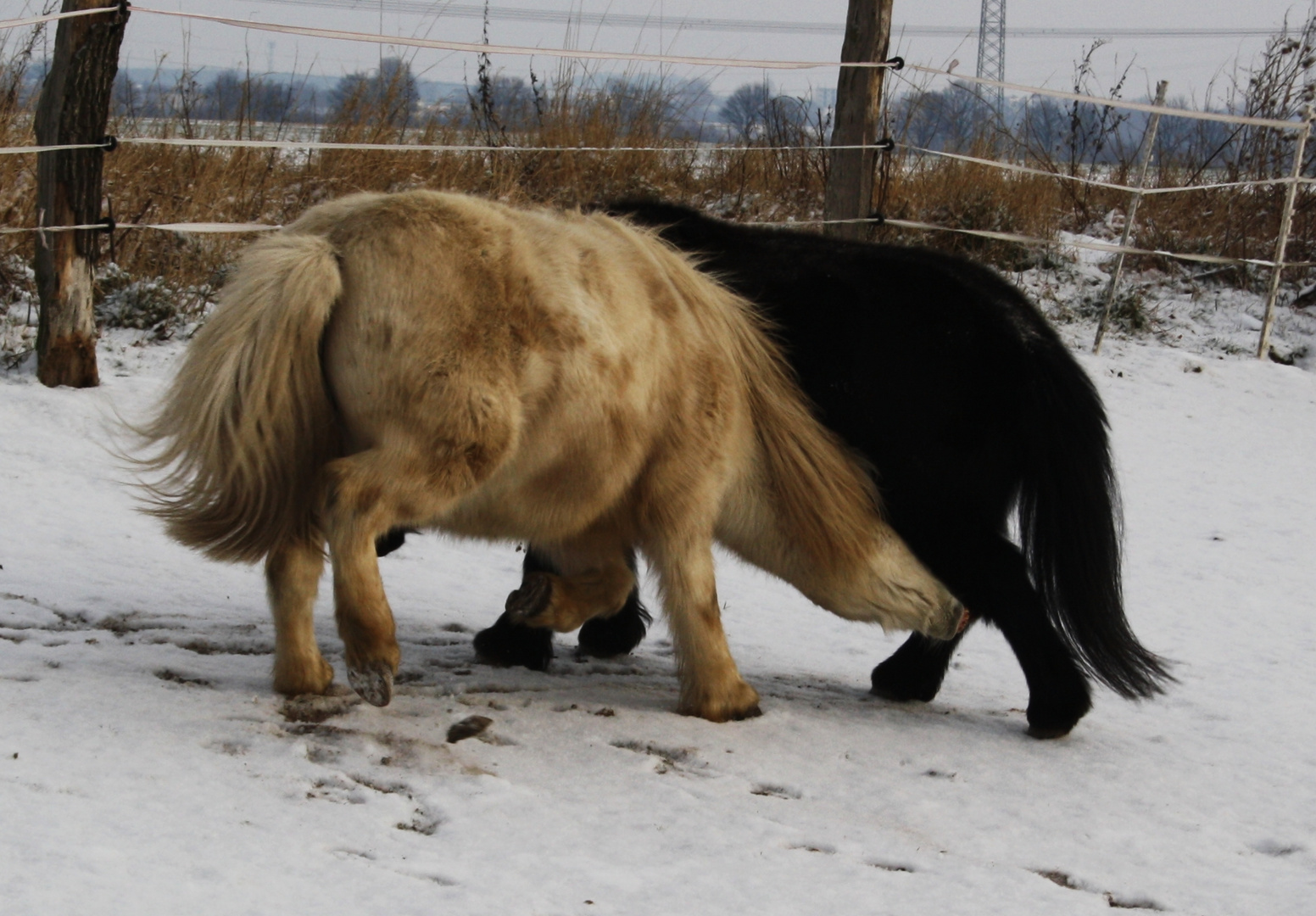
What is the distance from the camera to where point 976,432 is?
11.6 ft

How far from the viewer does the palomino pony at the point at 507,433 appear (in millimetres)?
2748

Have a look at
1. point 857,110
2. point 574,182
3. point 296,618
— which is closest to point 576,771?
point 296,618

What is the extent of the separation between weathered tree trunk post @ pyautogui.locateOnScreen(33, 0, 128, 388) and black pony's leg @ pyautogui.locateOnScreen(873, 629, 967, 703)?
13.5ft

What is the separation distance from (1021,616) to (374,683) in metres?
1.75

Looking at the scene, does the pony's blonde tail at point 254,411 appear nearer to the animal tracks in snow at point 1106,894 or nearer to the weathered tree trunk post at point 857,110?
the animal tracks in snow at point 1106,894

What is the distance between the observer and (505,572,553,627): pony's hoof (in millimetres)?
3209

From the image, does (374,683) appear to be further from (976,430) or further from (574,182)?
(574,182)

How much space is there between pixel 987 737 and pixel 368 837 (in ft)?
6.05

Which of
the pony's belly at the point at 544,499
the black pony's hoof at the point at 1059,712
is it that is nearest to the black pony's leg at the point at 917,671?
the black pony's hoof at the point at 1059,712

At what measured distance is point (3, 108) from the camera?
8.01 m

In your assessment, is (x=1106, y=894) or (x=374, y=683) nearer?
(x=1106, y=894)

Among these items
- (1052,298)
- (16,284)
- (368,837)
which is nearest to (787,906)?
(368,837)

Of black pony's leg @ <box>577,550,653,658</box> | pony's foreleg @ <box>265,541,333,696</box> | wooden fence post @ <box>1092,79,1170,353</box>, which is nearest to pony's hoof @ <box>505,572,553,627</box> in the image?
pony's foreleg @ <box>265,541,333,696</box>

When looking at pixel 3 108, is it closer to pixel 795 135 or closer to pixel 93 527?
pixel 93 527
